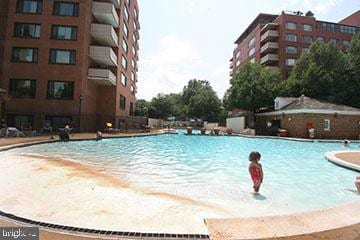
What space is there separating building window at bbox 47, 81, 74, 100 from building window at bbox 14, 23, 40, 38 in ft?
16.9

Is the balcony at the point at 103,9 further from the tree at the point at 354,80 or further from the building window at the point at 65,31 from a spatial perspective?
the tree at the point at 354,80

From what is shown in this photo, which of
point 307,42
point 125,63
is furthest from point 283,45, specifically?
point 125,63

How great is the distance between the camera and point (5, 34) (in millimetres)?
27922

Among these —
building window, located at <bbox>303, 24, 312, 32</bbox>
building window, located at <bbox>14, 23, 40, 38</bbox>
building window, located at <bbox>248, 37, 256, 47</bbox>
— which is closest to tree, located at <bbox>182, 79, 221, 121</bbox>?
building window, located at <bbox>248, 37, 256, 47</bbox>

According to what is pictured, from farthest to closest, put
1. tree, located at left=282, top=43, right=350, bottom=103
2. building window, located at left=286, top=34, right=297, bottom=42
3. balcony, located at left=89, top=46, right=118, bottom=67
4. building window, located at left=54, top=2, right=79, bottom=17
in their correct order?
building window, located at left=286, top=34, right=297, bottom=42
tree, located at left=282, top=43, right=350, bottom=103
balcony, located at left=89, top=46, right=118, bottom=67
building window, located at left=54, top=2, right=79, bottom=17

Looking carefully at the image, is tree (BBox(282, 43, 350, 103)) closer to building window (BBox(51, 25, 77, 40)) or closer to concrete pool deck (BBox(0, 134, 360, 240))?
building window (BBox(51, 25, 77, 40))

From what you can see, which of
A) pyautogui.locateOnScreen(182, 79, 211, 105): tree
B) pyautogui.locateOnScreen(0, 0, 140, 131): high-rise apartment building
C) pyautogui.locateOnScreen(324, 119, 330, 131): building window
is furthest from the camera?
pyautogui.locateOnScreen(182, 79, 211, 105): tree

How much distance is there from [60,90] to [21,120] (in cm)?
471

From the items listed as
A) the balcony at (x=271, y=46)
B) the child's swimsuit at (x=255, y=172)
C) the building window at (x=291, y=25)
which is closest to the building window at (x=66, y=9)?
the child's swimsuit at (x=255, y=172)

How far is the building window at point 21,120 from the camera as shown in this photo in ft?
89.8

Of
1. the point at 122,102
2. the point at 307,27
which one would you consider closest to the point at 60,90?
the point at 122,102

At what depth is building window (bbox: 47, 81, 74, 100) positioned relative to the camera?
91.3ft

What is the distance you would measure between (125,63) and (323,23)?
4305 cm

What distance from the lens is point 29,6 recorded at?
2842 cm
